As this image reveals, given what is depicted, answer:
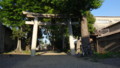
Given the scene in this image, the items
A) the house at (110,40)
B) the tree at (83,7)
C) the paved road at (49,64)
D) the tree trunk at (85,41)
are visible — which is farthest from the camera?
the house at (110,40)

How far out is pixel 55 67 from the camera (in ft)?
26.1

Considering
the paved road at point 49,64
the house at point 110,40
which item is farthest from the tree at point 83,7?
the house at point 110,40

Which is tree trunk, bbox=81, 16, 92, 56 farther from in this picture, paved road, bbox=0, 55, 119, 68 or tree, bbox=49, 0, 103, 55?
paved road, bbox=0, 55, 119, 68

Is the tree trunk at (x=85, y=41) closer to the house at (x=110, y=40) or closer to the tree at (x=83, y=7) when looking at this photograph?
the tree at (x=83, y=7)

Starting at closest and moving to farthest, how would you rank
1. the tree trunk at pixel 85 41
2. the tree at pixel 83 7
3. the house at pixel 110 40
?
1. the tree at pixel 83 7
2. the tree trunk at pixel 85 41
3. the house at pixel 110 40

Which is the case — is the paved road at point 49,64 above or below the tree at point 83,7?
below

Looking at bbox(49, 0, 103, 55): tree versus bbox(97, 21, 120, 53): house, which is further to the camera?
bbox(97, 21, 120, 53): house

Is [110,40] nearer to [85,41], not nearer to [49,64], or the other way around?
[85,41]

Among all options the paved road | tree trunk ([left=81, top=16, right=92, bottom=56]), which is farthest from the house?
the paved road

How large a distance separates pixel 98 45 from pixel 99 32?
81.1 inches

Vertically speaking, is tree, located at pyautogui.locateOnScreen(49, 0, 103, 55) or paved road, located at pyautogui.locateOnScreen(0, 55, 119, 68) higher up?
tree, located at pyautogui.locateOnScreen(49, 0, 103, 55)

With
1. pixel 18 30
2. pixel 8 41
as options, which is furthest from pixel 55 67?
pixel 8 41

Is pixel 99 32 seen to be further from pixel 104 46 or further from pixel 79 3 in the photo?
pixel 79 3

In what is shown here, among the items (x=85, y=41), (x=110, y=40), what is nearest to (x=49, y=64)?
(x=85, y=41)
